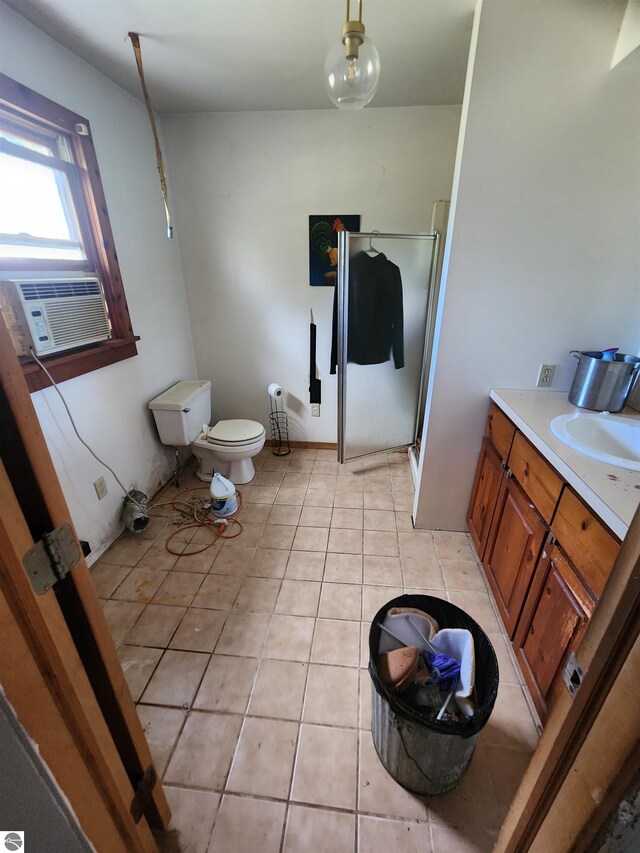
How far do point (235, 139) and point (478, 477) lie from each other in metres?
2.68

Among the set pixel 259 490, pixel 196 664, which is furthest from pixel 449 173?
pixel 196 664

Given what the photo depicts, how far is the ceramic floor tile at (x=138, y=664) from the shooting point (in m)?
1.35

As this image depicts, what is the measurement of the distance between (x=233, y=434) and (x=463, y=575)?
1.65 meters

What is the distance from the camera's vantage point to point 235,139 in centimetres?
237

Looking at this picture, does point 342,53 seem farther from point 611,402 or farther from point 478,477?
point 478,477

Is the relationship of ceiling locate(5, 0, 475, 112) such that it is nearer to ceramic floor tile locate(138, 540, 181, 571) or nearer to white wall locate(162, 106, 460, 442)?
white wall locate(162, 106, 460, 442)

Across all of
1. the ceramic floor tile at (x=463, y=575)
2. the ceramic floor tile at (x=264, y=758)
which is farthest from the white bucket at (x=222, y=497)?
the ceramic floor tile at (x=463, y=575)

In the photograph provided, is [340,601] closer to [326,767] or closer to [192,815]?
[326,767]

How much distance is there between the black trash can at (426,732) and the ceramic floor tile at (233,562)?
0.95 metres

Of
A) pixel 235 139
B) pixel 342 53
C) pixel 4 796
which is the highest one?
pixel 235 139

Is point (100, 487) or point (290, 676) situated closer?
point (290, 676)

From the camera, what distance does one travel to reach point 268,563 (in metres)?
1.90

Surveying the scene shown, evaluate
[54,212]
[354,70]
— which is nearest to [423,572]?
[354,70]

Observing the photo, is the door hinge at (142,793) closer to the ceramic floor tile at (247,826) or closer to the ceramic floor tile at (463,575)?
the ceramic floor tile at (247,826)
